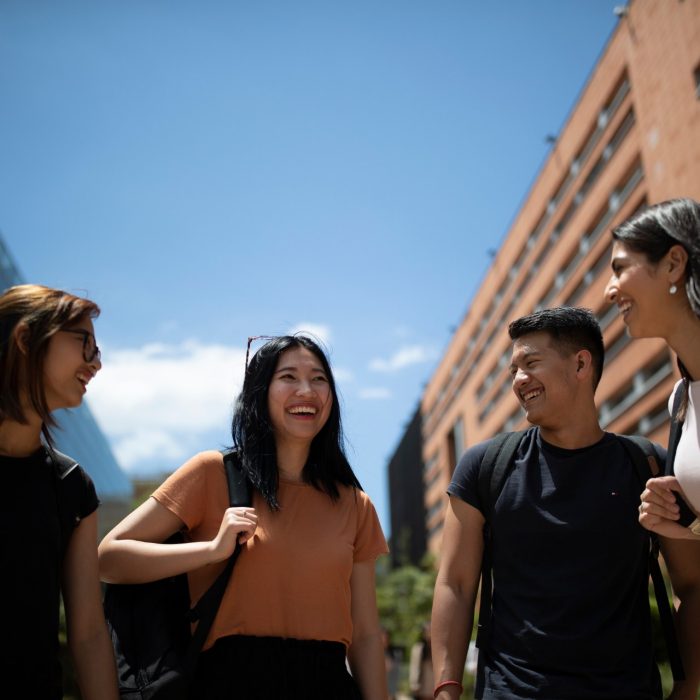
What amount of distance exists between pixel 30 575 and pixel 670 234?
7.76ft

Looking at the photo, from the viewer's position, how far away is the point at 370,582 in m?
3.31

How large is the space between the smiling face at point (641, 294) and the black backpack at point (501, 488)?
562 mm

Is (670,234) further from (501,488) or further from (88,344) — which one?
(88,344)

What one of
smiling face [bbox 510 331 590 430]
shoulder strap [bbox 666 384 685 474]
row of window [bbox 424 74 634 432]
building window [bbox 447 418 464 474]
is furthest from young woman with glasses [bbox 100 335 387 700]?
building window [bbox 447 418 464 474]

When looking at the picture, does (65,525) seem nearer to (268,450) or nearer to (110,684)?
(110,684)

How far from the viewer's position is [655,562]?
10.1 ft

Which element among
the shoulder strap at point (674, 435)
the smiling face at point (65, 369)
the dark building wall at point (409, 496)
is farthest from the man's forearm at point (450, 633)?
the dark building wall at point (409, 496)

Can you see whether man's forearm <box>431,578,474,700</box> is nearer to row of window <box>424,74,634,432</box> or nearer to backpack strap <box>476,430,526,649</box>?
backpack strap <box>476,430,526,649</box>

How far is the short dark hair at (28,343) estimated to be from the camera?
2.49 m

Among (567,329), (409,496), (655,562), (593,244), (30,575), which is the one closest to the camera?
(30,575)

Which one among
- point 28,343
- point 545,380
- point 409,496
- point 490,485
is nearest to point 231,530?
point 28,343

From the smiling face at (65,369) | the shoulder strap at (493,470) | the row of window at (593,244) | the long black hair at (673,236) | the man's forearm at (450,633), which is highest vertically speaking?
Result: the row of window at (593,244)

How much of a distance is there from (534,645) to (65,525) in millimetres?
1670

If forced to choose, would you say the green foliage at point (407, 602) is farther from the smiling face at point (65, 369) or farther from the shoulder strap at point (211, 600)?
the smiling face at point (65, 369)
